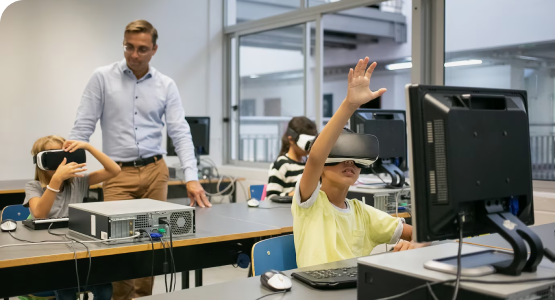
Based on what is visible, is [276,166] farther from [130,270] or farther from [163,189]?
[130,270]

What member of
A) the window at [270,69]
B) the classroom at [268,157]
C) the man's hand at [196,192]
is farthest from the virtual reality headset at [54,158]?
the window at [270,69]

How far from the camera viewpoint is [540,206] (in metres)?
3.31

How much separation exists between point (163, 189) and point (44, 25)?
10.0 ft

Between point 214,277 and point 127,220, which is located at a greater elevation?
point 127,220

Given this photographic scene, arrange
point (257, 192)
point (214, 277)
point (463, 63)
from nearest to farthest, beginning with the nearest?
point (463, 63) → point (257, 192) → point (214, 277)

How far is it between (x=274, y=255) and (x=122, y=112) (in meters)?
1.45

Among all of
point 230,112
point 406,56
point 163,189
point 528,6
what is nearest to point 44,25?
point 230,112

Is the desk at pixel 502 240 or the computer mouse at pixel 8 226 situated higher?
the desk at pixel 502 240

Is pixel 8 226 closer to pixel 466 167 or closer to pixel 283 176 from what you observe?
pixel 283 176

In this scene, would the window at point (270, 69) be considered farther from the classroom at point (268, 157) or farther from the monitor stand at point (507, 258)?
the monitor stand at point (507, 258)

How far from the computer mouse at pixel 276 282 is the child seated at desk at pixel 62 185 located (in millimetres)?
1289

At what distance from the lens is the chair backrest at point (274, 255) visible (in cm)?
176

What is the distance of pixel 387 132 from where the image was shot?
301 cm

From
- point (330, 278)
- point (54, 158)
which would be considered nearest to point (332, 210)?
point (330, 278)
